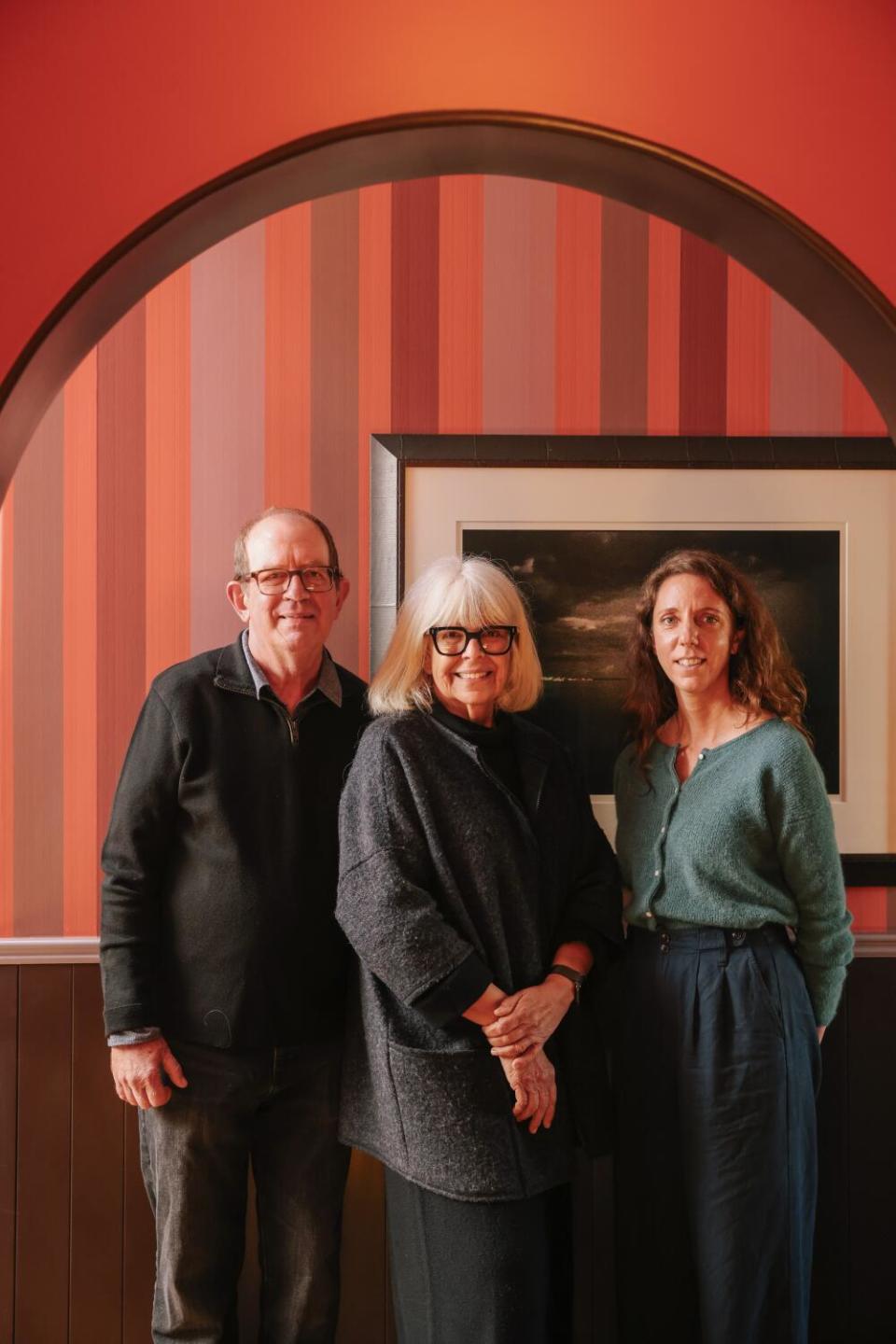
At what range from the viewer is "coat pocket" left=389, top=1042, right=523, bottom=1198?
5.37ft

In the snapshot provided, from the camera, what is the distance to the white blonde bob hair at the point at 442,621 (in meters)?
1.77

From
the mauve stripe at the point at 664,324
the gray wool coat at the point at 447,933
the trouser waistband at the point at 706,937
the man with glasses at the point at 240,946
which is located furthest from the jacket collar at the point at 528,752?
the mauve stripe at the point at 664,324

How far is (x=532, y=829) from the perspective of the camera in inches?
69.1

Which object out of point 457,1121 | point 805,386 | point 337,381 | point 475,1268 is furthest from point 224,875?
point 805,386

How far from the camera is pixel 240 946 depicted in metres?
1.76

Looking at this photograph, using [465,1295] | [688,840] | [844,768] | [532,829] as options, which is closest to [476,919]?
[532,829]

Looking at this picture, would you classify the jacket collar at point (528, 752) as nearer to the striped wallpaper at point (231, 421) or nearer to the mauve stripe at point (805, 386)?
the striped wallpaper at point (231, 421)

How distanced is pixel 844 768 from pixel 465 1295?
1.39 meters

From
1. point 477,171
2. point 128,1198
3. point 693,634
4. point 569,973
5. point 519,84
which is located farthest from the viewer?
point 128,1198

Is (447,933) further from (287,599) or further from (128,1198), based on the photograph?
(128,1198)

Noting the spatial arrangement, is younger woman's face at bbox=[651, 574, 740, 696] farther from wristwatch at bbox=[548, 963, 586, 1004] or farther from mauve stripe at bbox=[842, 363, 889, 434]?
mauve stripe at bbox=[842, 363, 889, 434]

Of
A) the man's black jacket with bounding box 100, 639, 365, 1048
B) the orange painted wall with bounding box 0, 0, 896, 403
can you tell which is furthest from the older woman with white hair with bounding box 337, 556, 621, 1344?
the orange painted wall with bounding box 0, 0, 896, 403

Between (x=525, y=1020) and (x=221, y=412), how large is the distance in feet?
4.82

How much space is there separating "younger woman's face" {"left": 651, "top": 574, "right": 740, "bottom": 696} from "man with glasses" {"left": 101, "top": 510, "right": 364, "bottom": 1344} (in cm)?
61
